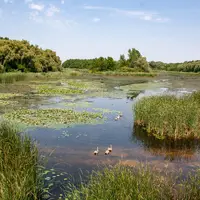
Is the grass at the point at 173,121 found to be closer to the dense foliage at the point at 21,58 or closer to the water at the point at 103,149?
the water at the point at 103,149

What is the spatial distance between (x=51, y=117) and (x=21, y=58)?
158ft

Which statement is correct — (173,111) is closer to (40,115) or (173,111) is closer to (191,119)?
(191,119)

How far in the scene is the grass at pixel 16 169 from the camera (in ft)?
19.4

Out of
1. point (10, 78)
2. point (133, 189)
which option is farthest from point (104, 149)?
point (10, 78)

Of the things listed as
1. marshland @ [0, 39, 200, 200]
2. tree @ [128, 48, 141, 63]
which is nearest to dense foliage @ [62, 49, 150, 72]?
tree @ [128, 48, 141, 63]

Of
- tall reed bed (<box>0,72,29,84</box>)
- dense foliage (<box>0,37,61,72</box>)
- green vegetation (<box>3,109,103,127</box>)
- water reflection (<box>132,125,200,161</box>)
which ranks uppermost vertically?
dense foliage (<box>0,37,61,72</box>)

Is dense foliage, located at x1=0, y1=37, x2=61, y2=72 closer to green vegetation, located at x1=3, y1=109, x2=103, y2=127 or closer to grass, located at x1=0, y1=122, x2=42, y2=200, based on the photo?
green vegetation, located at x1=3, y1=109, x2=103, y2=127

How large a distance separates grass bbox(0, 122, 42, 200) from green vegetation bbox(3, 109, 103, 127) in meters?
7.98

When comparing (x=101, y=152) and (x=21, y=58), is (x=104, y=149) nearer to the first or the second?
(x=101, y=152)

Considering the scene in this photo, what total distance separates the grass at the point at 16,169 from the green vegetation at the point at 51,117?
7.98 metres

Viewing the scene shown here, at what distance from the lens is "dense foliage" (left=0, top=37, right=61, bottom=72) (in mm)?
58644

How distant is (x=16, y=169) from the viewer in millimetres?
6488

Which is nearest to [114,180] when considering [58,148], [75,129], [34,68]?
[58,148]

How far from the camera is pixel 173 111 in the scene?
13953mm
